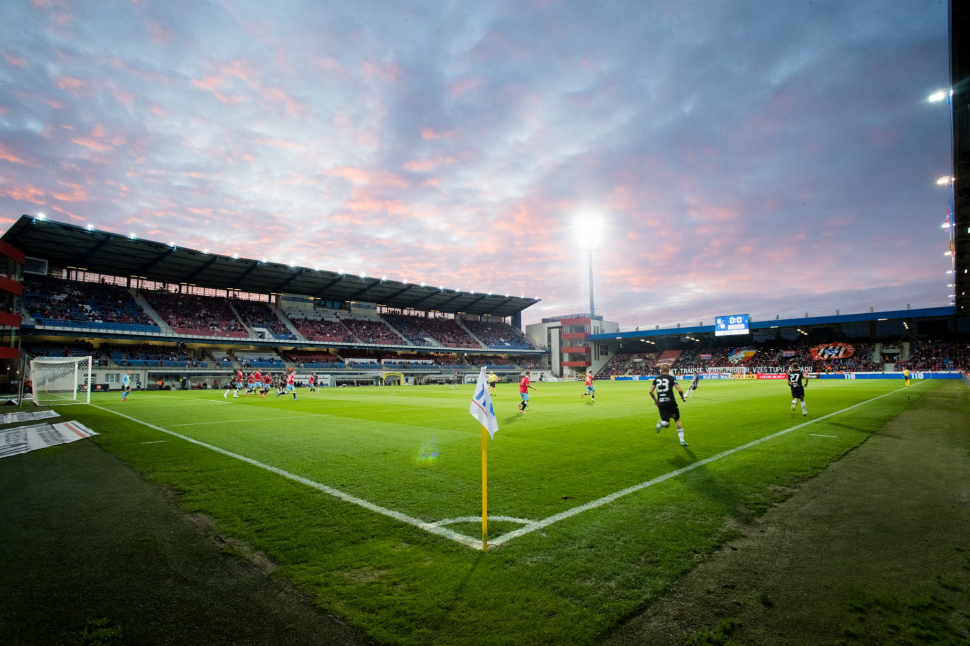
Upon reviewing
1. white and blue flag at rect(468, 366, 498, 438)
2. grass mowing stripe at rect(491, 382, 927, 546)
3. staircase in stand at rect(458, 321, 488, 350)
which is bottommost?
grass mowing stripe at rect(491, 382, 927, 546)

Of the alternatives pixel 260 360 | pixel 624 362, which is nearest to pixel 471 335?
pixel 624 362

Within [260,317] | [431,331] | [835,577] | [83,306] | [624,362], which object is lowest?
[624,362]

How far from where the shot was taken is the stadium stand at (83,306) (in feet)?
146

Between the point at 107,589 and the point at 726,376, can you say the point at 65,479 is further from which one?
the point at 726,376

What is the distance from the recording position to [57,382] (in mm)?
32625

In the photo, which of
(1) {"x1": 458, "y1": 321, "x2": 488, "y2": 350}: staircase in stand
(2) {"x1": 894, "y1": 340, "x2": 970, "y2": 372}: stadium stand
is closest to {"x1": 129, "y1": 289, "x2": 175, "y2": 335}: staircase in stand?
(1) {"x1": 458, "y1": 321, "x2": 488, "y2": 350}: staircase in stand

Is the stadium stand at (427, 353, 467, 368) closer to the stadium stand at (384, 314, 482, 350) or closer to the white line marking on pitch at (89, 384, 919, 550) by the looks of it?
the stadium stand at (384, 314, 482, 350)

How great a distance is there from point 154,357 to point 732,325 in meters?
76.1

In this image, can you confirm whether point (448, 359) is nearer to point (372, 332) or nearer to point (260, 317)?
point (372, 332)

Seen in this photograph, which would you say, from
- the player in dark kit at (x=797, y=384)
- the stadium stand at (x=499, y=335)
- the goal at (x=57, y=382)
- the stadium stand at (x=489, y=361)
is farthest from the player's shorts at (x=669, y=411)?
the stadium stand at (x=499, y=335)

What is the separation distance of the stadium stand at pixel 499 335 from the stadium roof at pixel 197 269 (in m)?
7.49

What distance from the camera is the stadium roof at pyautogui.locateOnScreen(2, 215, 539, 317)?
42.8 m

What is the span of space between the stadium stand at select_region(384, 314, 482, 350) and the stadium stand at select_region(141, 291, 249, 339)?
25595mm

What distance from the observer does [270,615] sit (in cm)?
349
